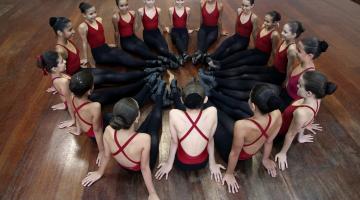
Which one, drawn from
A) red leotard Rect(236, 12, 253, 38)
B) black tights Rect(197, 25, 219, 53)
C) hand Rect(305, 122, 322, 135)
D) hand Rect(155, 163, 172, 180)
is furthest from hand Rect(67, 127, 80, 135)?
red leotard Rect(236, 12, 253, 38)

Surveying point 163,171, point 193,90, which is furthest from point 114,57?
point 193,90

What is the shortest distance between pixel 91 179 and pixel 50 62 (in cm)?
83

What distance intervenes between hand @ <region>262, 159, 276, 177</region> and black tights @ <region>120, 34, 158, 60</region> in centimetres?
143

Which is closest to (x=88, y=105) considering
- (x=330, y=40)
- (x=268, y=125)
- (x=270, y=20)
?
(x=268, y=125)

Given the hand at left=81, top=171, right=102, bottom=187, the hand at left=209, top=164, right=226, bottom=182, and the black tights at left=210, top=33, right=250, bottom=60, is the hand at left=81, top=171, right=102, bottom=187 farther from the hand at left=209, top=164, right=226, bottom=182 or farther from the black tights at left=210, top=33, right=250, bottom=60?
the black tights at left=210, top=33, right=250, bottom=60

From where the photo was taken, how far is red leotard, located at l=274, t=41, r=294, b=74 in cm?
240

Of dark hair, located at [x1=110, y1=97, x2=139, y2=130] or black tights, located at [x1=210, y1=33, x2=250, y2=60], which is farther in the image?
black tights, located at [x1=210, y1=33, x2=250, y2=60]

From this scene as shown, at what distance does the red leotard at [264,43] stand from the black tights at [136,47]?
94cm

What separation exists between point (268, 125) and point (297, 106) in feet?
1.04

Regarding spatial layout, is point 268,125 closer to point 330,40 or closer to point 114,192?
point 114,192

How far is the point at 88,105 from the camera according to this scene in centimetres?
183

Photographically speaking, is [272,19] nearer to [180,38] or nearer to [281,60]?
[281,60]

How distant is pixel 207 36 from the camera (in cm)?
309

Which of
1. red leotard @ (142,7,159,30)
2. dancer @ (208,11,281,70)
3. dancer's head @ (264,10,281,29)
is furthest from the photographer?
red leotard @ (142,7,159,30)
